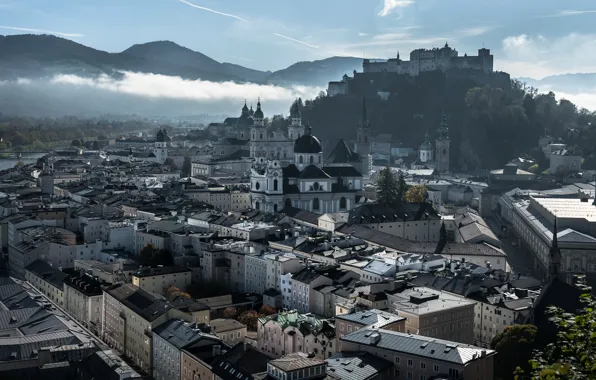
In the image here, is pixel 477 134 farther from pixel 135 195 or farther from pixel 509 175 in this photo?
pixel 135 195

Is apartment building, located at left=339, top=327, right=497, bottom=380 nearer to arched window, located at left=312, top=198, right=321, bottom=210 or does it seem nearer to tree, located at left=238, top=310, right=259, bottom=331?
tree, located at left=238, top=310, right=259, bottom=331

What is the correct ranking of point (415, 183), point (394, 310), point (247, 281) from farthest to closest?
point (415, 183)
point (247, 281)
point (394, 310)

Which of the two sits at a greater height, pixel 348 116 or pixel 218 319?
pixel 348 116

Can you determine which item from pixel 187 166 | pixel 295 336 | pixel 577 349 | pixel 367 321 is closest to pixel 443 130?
pixel 187 166

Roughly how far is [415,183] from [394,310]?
39624 millimetres

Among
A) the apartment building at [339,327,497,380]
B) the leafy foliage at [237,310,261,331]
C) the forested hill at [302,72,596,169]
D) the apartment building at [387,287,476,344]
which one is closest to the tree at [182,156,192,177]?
the forested hill at [302,72,596,169]

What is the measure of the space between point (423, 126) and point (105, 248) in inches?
1944

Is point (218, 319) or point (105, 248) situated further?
point (105, 248)

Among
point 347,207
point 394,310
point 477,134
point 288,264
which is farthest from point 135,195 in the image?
point 477,134

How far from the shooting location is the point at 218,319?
2848cm

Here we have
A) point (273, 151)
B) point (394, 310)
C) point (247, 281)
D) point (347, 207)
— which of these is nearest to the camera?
point (394, 310)

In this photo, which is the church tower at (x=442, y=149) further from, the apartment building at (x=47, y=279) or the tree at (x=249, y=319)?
the tree at (x=249, y=319)

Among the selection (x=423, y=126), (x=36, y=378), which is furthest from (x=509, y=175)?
(x=36, y=378)

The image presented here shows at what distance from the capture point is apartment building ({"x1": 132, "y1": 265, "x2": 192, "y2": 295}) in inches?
1307
